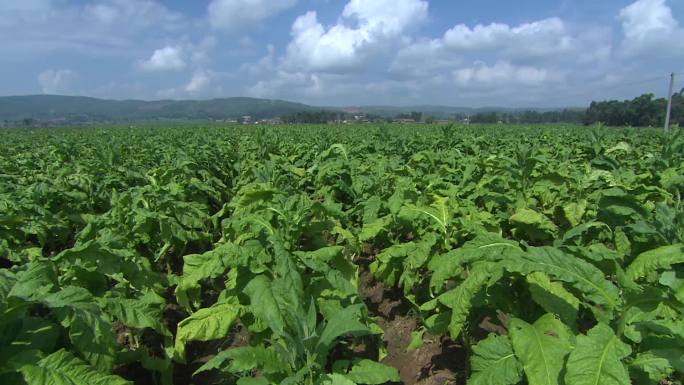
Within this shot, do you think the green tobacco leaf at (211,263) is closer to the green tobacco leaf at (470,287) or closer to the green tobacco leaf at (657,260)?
the green tobacco leaf at (470,287)

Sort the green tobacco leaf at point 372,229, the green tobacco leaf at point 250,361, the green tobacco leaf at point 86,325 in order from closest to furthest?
the green tobacco leaf at point 86,325
the green tobacco leaf at point 250,361
the green tobacco leaf at point 372,229

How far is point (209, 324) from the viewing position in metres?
2.99

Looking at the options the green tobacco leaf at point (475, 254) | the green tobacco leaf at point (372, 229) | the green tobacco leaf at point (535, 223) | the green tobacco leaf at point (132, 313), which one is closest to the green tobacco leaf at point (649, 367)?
the green tobacco leaf at point (475, 254)

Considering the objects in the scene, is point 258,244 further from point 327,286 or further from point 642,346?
point 642,346

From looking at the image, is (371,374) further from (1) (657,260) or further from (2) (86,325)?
(1) (657,260)

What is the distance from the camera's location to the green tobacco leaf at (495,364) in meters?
2.18

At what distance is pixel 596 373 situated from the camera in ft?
5.75

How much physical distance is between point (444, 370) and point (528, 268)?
5.48 feet

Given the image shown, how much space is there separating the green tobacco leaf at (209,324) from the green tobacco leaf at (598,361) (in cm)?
219

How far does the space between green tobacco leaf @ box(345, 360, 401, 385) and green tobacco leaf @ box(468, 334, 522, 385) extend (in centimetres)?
55

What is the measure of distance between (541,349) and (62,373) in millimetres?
2302

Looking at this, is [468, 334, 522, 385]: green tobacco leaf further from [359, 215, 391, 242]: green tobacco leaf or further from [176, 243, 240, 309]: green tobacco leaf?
[359, 215, 391, 242]: green tobacco leaf

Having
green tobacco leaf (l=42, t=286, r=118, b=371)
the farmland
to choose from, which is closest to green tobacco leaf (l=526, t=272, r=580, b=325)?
the farmland

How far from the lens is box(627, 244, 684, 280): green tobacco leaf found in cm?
224
